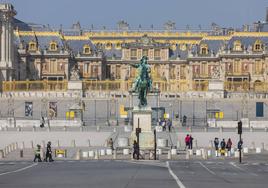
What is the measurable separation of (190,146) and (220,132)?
14.0 metres

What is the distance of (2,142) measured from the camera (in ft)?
256

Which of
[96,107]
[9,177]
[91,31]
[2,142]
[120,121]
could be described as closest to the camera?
[9,177]

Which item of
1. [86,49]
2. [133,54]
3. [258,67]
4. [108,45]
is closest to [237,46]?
[258,67]

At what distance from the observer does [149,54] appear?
16350 cm

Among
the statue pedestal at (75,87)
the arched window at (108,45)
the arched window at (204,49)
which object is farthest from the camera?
the arched window at (108,45)

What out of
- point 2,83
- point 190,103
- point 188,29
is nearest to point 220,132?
point 190,103

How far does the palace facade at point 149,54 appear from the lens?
155 metres

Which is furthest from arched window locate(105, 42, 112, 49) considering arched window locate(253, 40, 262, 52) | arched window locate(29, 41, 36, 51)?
arched window locate(253, 40, 262, 52)

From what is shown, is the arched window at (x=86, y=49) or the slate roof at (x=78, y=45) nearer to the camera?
the arched window at (x=86, y=49)

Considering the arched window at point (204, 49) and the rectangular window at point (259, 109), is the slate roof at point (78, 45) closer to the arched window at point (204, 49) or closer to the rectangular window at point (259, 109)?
the arched window at point (204, 49)

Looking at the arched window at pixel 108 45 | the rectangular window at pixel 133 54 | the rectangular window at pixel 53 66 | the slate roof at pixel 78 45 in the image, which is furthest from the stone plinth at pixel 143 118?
the arched window at pixel 108 45

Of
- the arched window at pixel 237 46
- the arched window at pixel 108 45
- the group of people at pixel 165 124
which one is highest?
the arched window at pixel 108 45

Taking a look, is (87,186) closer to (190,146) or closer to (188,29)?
(190,146)

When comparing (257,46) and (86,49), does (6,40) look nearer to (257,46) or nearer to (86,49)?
(86,49)
